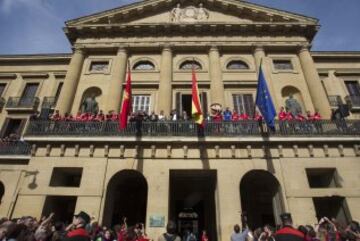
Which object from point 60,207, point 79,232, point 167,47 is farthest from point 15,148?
point 79,232

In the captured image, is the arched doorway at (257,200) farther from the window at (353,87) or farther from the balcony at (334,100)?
the window at (353,87)

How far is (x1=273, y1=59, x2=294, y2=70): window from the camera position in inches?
762

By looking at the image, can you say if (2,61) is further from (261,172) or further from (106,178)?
(261,172)

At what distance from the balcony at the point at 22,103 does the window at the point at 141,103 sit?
8.27m

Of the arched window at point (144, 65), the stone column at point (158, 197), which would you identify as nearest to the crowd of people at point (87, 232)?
the stone column at point (158, 197)

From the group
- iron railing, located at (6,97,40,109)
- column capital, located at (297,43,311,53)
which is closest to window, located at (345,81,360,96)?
column capital, located at (297,43,311,53)

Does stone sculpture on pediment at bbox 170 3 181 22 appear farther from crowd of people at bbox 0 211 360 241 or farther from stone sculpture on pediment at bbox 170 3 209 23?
crowd of people at bbox 0 211 360 241

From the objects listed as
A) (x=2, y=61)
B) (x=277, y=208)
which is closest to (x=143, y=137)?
(x=277, y=208)

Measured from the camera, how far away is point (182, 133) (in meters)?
14.0

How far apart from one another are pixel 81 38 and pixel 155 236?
1550 cm

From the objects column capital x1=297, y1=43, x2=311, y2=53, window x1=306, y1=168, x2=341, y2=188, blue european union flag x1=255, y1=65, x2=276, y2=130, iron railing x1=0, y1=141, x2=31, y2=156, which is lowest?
window x1=306, y1=168, x2=341, y2=188

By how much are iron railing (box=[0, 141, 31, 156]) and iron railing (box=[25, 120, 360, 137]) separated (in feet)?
9.21

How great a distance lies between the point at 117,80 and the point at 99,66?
8.84 ft

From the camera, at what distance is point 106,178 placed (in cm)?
1330
